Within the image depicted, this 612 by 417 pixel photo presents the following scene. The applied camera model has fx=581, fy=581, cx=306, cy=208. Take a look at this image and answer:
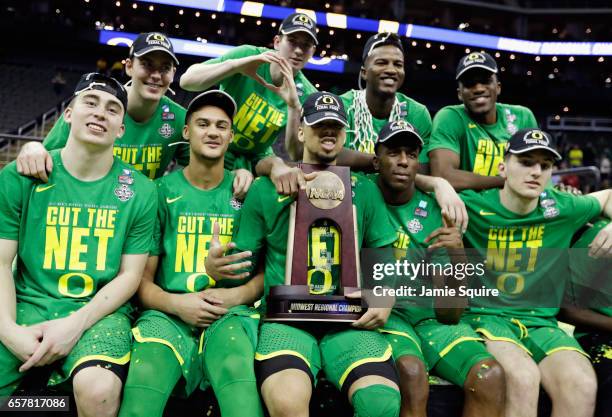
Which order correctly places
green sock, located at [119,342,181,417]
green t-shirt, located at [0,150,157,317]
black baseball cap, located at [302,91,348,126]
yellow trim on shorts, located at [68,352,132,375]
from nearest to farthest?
1. green sock, located at [119,342,181,417]
2. yellow trim on shorts, located at [68,352,132,375]
3. green t-shirt, located at [0,150,157,317]
4. black baseball cap, located at [302,91,348,126]

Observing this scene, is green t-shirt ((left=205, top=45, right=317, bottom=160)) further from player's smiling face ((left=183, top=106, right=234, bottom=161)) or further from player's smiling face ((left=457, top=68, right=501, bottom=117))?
player's smiling face ((left=457, top=68, right=501, bottom=117))

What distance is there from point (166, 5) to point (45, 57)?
4479mm

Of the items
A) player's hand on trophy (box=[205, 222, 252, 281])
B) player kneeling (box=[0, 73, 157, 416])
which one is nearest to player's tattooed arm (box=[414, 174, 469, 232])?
player's hand on trophy (box=[205, 222, 252, 281])

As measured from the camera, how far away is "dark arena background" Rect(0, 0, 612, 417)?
18.5 m

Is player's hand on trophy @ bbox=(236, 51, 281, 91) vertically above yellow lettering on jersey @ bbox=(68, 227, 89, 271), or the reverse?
player's hand on trophy @ bbox=(236, 51, 281, 91)

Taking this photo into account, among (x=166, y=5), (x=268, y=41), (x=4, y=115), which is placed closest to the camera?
A: (x=4, y=115)

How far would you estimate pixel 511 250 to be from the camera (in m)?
3.47

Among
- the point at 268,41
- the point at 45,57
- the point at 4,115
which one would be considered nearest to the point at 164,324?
the point at 4,115

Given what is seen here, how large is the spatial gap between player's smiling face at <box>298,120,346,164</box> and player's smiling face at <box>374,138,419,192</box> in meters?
0.36

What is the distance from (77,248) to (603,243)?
9.47 ft

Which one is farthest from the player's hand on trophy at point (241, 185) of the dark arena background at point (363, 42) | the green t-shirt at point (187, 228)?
the dark arena background at point (363, 42)

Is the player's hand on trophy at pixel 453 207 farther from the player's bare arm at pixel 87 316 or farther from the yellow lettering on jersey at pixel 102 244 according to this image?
the yellow lettering on jersey at pixel 102 244

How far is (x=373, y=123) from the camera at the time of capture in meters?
4.00

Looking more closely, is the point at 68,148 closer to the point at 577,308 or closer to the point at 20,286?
the point at 20,286
